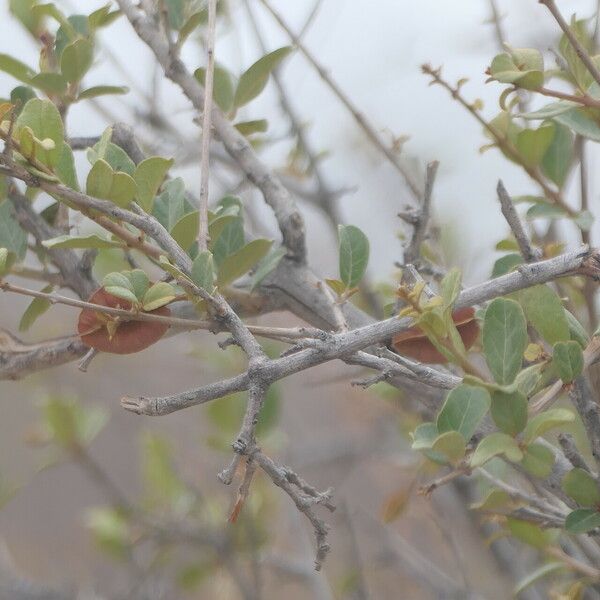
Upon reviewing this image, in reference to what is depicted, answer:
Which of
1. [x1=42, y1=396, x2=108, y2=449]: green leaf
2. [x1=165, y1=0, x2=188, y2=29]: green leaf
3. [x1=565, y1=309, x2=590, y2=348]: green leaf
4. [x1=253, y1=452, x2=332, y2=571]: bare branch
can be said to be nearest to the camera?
[x1=253, y1=452, x2=332, y2=571]: bare branch

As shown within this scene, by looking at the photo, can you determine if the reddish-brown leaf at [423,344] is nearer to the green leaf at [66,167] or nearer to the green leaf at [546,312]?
the green leaf at [546,312]

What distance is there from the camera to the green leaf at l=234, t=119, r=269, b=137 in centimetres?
69

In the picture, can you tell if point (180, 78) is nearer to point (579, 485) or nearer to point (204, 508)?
point (579, 485)

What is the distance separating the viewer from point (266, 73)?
632mm

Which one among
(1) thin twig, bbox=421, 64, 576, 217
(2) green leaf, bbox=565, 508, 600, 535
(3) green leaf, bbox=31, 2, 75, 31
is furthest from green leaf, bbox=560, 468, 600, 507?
(3) green leaf, bbox=31, 2, 75, 31

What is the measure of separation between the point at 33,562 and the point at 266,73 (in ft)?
7.18

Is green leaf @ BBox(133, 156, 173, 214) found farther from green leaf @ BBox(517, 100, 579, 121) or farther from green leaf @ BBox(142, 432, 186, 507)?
green leaf @ BBox(142, 432, 186, 507)

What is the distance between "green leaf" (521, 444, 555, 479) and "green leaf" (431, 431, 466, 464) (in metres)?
0.03

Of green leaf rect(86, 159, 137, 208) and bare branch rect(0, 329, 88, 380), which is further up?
green leaf rect(86, 159, 137, 208)

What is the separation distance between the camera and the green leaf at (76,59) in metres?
0.58

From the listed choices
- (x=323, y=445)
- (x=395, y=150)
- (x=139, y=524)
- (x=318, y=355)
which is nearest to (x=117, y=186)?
(x=318, y=355)

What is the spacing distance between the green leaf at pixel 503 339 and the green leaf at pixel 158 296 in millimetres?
165

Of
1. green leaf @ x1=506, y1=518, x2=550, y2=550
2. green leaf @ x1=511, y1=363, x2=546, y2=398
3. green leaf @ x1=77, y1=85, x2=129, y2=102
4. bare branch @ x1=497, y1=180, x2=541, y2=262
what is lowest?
green leaf @ x1=506, y1=518, x2=550, y2=550

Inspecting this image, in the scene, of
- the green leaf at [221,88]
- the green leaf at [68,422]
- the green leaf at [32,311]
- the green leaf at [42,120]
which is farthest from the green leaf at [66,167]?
the green leaf at [68,422]
